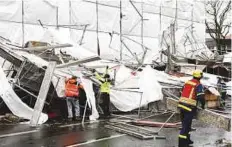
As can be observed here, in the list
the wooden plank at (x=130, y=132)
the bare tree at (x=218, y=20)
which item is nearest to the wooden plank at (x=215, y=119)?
the wooden plank at (x=130, y=132)

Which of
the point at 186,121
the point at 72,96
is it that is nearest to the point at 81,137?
the point at 186,121

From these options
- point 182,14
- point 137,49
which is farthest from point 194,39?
point 137,49

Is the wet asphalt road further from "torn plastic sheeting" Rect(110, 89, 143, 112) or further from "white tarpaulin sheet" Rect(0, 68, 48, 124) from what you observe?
"torn plastic sheeting" Rect(110, 89, 143, 112)

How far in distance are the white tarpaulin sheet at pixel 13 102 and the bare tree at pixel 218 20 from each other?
120ft

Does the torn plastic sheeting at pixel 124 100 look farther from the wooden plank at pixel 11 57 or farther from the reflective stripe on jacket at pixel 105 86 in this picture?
the wooden plank at pixel 11 57

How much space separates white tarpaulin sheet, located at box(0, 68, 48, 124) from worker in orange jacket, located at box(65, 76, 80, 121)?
157cm

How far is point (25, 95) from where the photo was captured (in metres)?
16.0

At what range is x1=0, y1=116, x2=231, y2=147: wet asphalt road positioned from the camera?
1082 cm

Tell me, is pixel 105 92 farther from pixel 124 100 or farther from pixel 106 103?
pixel 124 100

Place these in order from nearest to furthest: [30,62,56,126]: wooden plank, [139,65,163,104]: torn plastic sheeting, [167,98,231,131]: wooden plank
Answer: [167,98,231,131]: wooden plank < [30,62,56,126]: wooden plank < [139,65,163,104]: torn plastic sheeting

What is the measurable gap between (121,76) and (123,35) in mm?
6651

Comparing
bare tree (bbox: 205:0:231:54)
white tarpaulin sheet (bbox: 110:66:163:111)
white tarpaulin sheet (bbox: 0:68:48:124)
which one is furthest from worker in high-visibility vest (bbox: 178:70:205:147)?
bare tree (bbox: 205:0:231:54)

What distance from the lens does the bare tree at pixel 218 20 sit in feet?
161

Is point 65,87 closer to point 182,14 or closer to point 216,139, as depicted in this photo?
point 216,139
